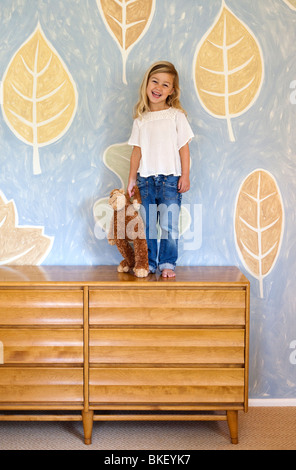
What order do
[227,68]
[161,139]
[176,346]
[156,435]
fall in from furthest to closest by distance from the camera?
[227,68], [161,139], [156,435], [176,346]

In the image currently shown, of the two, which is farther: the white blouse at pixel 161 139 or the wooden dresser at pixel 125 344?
the white blouse at pixel 161 139

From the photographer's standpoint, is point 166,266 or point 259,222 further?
point 259,222

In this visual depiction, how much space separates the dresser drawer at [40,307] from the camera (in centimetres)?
197

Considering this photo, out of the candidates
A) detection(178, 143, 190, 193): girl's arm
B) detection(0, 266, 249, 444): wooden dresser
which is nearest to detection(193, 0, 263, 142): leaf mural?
detection(178, 143, 190, 193): girl's arm

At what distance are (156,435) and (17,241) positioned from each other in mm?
1166

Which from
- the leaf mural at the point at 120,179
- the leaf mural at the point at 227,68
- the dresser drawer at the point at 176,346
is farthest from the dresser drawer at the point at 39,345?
the leaf mural at the point at 227,68

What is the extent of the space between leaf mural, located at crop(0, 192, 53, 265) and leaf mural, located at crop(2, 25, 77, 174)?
371mm

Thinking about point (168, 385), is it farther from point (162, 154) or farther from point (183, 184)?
point (162, 154)

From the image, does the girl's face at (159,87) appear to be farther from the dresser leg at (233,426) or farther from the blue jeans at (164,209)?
the dresser leg at (233,426)

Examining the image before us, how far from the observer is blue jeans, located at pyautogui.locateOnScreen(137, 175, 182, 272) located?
86.3 inches

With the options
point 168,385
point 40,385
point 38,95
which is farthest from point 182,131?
point 40,385

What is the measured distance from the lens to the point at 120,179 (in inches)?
91.9

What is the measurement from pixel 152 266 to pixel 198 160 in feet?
1.95

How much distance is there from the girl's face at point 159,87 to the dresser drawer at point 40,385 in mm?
1293
